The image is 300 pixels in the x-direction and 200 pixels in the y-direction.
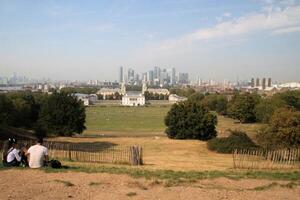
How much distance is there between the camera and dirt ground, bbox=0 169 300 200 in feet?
41.1

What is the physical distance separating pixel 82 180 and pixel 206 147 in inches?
1157

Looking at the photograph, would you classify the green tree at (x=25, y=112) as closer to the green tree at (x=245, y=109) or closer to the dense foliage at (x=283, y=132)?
the dense foliage at (x=283, y=132)

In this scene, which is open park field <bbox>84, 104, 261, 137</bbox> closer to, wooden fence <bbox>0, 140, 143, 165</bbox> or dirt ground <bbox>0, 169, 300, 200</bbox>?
wooden fence <bbox>0, 140, 143, 165</bbox>

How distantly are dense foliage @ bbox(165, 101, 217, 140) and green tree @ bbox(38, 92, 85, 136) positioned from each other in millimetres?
12015

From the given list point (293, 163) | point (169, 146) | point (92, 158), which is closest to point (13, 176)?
point (92, 158)

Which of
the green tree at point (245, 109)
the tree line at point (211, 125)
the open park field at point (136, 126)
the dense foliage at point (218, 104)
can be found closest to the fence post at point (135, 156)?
the tree line at point (211, 125)

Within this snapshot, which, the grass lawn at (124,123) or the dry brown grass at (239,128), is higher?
the dry brown grass at (239,128)

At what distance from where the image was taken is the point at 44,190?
42.3ft

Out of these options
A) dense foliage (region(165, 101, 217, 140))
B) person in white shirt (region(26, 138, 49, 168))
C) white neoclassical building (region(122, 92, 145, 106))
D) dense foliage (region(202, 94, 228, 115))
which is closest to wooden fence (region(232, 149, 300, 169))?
person in white shirt (region(26, 138, 49, 168))

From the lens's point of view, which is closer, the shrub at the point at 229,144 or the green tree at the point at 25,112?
the shrub at the point at 229,144

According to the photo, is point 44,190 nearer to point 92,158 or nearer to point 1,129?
point 92,158

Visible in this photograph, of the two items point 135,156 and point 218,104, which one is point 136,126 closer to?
point 218,104

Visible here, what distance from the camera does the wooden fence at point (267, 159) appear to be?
2595cm

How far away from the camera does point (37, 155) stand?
15953mm
